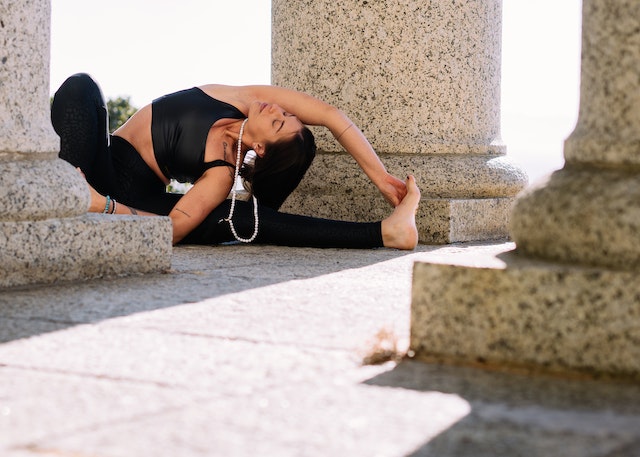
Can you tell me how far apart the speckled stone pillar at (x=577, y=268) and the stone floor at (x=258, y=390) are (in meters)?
0.15

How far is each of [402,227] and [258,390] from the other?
5.33 metres

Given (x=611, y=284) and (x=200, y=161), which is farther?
(x=200, y=161)

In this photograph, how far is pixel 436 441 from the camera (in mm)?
3250

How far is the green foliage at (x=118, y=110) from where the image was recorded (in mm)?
41344

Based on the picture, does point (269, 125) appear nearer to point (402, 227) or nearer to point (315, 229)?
→ point (315, 229)

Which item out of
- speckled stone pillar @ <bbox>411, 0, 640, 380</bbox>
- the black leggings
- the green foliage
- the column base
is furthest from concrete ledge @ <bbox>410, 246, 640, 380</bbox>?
the green foliage

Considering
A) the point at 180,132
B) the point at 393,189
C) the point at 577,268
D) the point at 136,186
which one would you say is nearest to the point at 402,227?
the point at 393,189

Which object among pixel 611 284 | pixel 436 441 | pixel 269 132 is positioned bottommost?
pixel 436 441

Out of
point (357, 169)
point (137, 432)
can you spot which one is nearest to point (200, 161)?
point (357, 169)

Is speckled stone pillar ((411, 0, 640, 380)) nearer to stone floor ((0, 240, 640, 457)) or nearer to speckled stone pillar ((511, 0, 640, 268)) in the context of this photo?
speckled stone pillar ((511, 0, 640, 268))

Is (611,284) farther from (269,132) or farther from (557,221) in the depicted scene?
(269,132)

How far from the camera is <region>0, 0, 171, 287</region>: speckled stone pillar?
6273mm

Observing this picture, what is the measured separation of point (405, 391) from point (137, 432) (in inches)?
40.9

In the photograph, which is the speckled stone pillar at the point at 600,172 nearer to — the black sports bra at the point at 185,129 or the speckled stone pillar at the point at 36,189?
the speckled stone pillar at the point at 36,189
